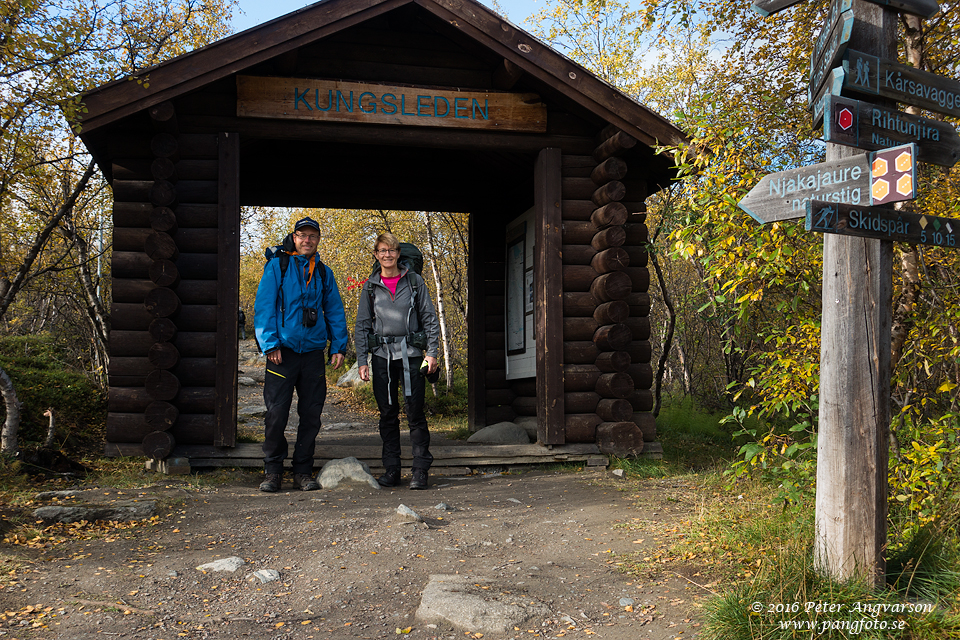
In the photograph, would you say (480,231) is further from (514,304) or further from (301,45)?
(301,45)

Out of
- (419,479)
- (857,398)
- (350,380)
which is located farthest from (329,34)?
(350,380)

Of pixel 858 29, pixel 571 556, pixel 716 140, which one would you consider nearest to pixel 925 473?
pixel 571 556

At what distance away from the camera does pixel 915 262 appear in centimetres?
438

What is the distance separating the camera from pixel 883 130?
315 cm

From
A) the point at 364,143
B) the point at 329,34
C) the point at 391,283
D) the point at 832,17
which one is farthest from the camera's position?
the point at 364,143

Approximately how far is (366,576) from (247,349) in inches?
1422

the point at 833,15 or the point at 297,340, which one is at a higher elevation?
the point at 833,15

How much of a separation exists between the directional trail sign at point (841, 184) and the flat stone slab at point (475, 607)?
7.48 ft

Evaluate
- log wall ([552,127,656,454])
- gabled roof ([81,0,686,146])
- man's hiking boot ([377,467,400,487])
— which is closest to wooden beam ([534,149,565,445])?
log wall ([552,127,656,454])

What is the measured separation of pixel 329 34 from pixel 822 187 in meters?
5.29

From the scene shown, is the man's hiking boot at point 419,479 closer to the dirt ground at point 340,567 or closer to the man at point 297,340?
the dirt ground at point 340,567

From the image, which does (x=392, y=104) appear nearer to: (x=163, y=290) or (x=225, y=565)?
(x=163, y=290)

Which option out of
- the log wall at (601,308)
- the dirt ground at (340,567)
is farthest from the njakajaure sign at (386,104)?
the dirt ground at (340,567)

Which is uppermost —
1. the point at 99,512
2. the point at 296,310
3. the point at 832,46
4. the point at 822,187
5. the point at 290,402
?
the point at 832,46
